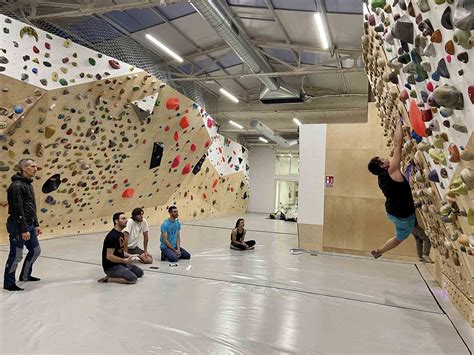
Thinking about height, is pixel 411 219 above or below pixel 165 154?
below

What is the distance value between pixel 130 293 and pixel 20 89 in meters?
3.19

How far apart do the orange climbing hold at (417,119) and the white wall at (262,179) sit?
52.9ft

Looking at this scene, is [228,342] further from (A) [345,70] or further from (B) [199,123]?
(A) [345,70]

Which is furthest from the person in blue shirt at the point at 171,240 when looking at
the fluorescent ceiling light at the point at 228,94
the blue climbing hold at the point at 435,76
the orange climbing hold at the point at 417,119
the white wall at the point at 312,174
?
the fluorescent ceiling light at the point at 228,94

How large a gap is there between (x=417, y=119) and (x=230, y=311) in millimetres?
2214

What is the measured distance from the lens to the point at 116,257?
401cm

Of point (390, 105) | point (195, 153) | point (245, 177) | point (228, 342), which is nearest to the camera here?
point (228, 342)

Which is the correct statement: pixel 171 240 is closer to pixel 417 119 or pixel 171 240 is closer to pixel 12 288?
pixel 12 288

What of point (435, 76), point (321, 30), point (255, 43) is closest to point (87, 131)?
point (255, 43)

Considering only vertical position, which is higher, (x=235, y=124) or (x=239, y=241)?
(x=235, y=124)

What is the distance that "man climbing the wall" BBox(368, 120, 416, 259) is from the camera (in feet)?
10.2

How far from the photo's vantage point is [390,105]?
11.0 ft

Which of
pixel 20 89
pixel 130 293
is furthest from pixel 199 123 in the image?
pixel 130 293

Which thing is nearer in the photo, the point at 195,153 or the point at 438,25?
the point at 438,25
